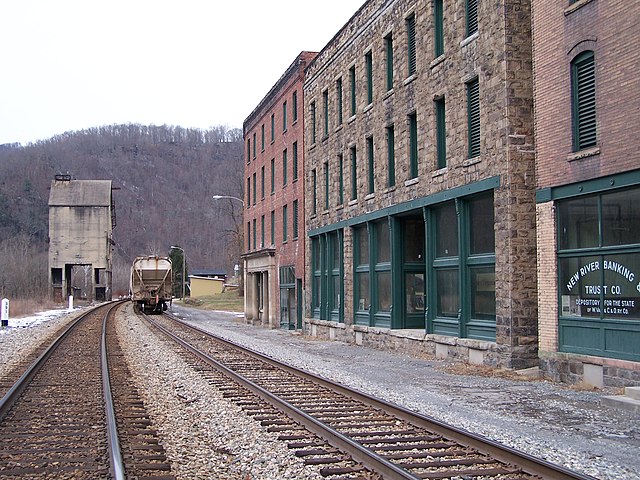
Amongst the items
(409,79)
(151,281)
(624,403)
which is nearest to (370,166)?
(409,79)

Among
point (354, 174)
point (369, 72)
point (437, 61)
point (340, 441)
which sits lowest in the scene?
point (340, 441)

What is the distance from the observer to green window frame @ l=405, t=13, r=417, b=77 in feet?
70.6

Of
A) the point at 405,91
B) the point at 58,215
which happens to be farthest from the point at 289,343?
the point at 58,215

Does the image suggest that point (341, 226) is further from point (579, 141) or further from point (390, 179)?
point (579, 141)

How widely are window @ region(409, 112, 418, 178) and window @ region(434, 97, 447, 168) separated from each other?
1508 millimetres

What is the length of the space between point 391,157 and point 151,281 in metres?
27.9

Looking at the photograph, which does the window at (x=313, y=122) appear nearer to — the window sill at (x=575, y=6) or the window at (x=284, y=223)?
the window at (x=284, y=223)

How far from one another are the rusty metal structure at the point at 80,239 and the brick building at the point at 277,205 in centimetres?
4117

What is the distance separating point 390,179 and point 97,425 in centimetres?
1496

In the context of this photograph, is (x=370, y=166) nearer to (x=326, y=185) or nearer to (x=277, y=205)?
(x=326, y=185)

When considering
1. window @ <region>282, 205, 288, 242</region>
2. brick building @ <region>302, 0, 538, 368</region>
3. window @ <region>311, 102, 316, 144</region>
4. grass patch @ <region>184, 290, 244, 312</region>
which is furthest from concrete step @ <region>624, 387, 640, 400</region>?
grass patch @ <region>184, 290, 244, 312</region>

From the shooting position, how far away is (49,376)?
14836mm

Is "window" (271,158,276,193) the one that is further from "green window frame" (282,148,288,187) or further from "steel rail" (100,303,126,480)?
"steel rail" (100,303,126,480)

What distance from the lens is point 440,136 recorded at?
19.8 m
